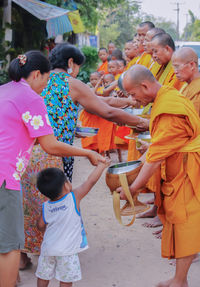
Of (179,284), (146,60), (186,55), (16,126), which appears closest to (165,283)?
(179,284)

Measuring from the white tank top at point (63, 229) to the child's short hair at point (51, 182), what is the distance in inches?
3.4

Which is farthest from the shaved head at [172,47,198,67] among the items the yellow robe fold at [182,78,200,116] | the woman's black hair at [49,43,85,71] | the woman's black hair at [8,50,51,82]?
the woman's black hair at [8,50,51,82]

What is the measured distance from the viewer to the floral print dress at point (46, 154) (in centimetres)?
318

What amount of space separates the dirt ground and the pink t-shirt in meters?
1.24

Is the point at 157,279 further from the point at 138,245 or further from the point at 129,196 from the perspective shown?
the point at 129,196

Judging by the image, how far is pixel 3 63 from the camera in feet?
34.0

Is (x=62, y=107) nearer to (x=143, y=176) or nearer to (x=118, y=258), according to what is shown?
(x=143, y=176)

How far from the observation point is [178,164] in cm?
280

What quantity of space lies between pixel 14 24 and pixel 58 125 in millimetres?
9578

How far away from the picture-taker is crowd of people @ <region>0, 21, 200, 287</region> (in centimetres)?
239

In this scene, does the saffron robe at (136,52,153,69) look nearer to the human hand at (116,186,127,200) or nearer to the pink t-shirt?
the human hand at (116,186,127,200)

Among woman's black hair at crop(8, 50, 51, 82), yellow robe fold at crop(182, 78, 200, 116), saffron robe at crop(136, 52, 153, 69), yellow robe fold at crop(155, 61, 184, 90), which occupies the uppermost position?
woman's black hair at crop(8, 50, 51, 82)

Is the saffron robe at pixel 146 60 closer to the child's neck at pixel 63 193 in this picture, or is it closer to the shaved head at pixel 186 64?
the shaved head at pixel 186 64

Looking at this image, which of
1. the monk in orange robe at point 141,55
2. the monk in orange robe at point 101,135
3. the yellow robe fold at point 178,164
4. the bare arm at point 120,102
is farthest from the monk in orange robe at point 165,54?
the monk in orange robe at point 101,135
